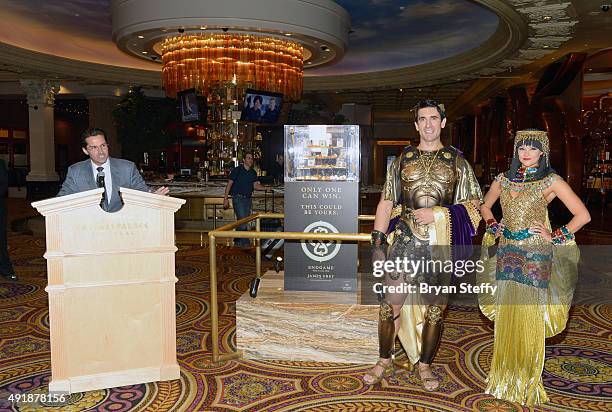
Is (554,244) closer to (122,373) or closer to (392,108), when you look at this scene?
(122,373)

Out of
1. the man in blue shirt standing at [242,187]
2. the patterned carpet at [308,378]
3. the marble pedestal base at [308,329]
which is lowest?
the patterned carpet at [308,378]

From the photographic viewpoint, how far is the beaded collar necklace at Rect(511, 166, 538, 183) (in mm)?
2896

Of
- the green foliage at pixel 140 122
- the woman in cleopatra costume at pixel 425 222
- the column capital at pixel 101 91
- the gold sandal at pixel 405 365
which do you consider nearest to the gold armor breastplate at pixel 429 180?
the woman in cleopatra costume at pixel 425 222

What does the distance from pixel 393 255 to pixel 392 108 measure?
19.1 metres

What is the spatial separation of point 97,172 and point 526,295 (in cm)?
264

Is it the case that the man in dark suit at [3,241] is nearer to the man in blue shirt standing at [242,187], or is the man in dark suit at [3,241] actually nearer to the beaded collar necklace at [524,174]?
the man in blue shirt standing at [242,187]

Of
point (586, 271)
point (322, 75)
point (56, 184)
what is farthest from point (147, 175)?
point (586, 271)

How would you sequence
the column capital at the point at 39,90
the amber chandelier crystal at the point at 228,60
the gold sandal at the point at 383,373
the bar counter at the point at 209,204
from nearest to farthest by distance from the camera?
the gold sandal at the point at 383,373 < the amber chandelier crystal at the point at 228,60 < the bar counter at the point at 209,204 < the column capital at the point at 39,90

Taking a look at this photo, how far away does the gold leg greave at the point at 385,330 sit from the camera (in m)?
3.17

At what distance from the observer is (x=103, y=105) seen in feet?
54.4

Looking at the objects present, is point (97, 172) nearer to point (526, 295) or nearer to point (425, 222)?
point (425, 222)

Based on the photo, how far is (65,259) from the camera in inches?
114

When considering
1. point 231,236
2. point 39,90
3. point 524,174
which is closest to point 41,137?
point 39,90

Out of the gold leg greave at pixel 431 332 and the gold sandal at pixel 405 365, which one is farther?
the gold sandal at pixel 405 365
